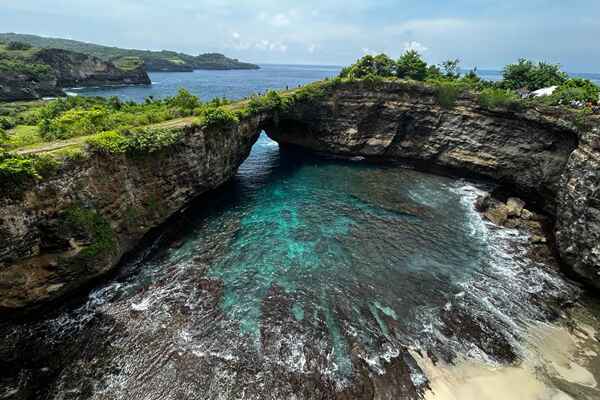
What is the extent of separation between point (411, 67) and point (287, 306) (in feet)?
136

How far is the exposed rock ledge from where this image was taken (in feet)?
52.1

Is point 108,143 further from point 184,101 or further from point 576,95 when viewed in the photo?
point 576,95

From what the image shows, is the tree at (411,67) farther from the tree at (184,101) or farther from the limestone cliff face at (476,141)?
the tree at (184,101)

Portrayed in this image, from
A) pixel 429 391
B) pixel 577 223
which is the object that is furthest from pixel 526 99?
pixel 429 391

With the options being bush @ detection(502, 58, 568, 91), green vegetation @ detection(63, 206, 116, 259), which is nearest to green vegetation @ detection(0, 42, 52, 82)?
green vegetation @ detection(63, 206, 116, 259)

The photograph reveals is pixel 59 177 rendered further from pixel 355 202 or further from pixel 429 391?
pixel 355 202

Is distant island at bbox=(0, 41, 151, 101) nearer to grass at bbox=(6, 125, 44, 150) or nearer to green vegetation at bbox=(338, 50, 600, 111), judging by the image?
grass at bbox=(6, 125, 44, 150)

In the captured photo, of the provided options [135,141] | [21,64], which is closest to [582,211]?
[135,141]

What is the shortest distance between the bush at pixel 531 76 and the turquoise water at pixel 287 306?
948 inches

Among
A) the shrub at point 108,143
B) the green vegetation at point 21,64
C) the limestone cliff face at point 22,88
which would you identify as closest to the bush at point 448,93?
the shrub at point 108,143

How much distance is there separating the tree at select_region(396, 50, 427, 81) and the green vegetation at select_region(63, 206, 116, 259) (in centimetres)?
4253

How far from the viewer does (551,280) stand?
821 inches

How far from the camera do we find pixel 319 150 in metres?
45.1

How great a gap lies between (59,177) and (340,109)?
33363 millimetres
